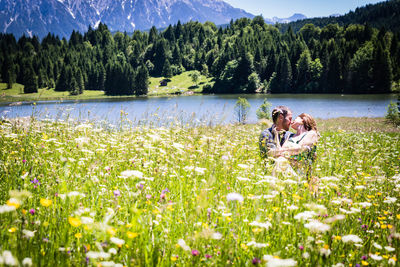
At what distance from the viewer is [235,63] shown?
10956 cm

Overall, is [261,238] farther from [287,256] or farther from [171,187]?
[171,187]

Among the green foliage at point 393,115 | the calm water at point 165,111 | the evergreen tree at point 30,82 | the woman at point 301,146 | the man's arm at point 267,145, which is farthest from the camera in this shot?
the evergreen tree at point 30,82

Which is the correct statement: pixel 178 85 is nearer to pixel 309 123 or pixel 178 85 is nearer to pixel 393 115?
pixel 393 115

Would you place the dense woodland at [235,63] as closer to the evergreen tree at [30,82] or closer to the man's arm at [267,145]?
the evergreen tree at [30,82]

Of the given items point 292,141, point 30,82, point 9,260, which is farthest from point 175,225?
point 30,82

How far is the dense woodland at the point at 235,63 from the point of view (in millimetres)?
82562

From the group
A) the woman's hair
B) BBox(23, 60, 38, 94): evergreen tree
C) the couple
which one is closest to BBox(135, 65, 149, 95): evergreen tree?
BBox(23, 60, 38, 94): evergreen tree

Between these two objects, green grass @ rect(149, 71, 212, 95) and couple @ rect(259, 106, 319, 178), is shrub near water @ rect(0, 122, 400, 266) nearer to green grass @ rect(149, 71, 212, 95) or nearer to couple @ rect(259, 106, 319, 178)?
couple @ rect(259, 106, 319, 178)

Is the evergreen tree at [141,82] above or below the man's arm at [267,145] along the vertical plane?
above

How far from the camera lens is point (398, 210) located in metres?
3.12

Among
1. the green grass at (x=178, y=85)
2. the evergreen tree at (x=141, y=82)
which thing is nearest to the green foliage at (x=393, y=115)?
the green grass at (x=178, y=85)

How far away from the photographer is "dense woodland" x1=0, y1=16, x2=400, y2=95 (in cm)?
8256

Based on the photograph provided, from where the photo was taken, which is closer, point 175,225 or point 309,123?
point 175,225

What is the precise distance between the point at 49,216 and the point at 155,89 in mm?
119292
